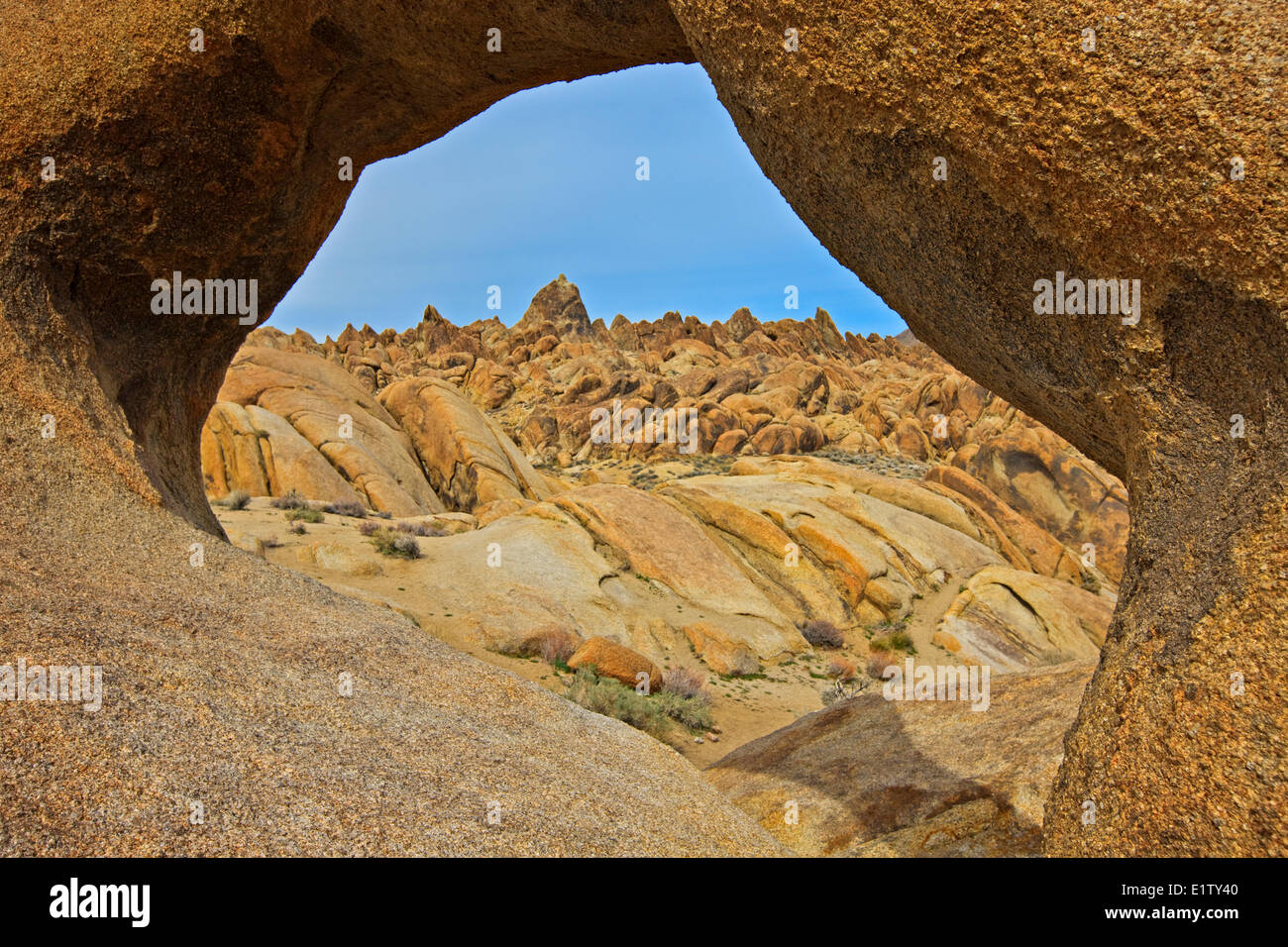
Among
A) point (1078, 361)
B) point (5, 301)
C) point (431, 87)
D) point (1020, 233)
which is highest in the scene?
point (431, 87)

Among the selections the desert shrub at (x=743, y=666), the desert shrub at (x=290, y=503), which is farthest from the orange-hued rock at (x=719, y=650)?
the desert shrub at (x=290, y=503)

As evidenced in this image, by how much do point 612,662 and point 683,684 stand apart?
1.48 m

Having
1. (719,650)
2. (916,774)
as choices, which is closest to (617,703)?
(719,650)

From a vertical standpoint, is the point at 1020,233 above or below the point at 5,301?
below

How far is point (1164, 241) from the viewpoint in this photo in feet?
10.9

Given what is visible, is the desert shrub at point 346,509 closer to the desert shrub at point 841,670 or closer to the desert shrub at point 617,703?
the desert shrub at point 617,703

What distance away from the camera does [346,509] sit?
19938 millimetres

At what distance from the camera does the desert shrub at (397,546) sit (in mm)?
15221

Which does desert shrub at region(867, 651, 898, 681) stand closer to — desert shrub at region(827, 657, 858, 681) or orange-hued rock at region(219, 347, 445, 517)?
desert shrub at region(827, 657, 858, 681)

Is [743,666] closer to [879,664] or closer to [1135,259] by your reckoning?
[879,664]
